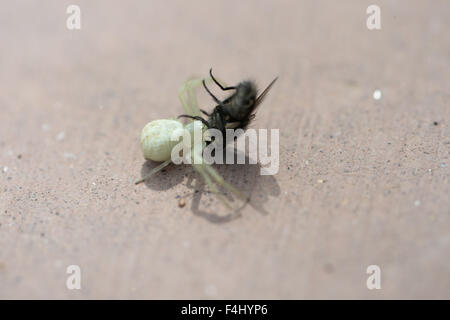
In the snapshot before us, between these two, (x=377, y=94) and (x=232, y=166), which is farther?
(x=377, y=94)

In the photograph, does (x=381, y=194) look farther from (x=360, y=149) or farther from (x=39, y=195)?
(x=39, y=195)

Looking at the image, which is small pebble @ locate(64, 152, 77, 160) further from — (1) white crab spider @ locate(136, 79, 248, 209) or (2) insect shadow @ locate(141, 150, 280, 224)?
(1) white crab spider @ locate(136, 79, 248, 209)

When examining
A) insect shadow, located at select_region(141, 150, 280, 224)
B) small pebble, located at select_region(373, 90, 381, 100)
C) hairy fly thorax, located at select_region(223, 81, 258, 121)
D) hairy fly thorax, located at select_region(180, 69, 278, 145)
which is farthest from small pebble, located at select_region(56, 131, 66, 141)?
small pebble, located at select_region(373, 90, 381, 100)

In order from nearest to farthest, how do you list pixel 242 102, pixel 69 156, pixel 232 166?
1. pixel 242 102
2. pixel 232 166
3. pixel 69 156

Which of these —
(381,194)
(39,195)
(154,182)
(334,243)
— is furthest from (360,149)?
(39,195)

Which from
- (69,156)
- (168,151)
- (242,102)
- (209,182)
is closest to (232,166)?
(209,182)

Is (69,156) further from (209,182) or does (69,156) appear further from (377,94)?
(377,94)
